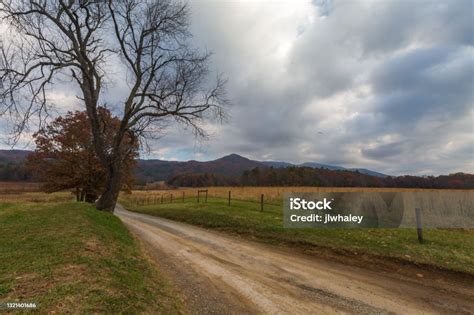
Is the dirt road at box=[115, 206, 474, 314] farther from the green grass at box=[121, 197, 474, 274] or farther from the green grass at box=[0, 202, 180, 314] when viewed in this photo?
the green grass at box=[121, 197, 474, 274]

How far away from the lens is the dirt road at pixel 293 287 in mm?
5047

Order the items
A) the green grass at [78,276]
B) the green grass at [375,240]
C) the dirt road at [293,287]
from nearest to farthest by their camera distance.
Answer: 1. the green grass at [78,276]
2. the dirt road at [293,287]
3. the green grass at [375,240]

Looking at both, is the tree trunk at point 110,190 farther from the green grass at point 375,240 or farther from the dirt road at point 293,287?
the dirt road at point 293,287

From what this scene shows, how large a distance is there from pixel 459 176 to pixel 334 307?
66011 millimetres

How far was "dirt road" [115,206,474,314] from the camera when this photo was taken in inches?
199

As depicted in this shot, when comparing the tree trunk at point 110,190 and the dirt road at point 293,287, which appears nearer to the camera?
the dirt road at point 293,287

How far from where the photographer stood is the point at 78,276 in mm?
4781

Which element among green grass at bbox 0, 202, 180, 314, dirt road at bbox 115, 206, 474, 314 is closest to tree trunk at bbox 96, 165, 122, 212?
green grass at bbox 0, 202, 180, 314

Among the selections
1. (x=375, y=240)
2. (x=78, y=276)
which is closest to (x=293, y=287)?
(x=78, y=276)

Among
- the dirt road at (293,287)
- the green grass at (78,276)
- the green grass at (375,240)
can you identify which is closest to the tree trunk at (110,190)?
the green grass at (375,240)

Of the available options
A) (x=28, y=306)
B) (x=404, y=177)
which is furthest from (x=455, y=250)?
(x=404, y=177)

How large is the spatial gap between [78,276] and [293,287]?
420cm

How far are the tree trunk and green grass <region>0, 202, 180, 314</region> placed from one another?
7.18 meters

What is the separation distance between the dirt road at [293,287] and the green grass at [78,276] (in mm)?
800
